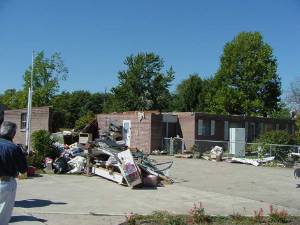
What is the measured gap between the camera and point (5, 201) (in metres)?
7.30

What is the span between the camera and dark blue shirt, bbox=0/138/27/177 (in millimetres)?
7301

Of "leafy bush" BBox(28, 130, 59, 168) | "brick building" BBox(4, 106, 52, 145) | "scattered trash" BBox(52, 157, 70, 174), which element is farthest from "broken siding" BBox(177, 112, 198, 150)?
"scattered trash" BBox(52, 157, 70, 174)

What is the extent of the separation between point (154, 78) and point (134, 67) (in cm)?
282

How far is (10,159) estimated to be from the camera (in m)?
7.36

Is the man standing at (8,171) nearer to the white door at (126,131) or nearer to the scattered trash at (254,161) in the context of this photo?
the scattered trash at (254,161)

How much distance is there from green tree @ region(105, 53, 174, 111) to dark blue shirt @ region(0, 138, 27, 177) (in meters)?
51.5

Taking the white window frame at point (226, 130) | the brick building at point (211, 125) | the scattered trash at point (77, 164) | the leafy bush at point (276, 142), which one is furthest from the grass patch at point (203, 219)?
the white window frame at point (226, 130)

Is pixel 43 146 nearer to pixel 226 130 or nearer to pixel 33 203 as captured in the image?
pixel 33 203

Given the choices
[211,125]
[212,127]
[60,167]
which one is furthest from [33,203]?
[212,127]

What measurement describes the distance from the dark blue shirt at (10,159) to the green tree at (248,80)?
4773 cm

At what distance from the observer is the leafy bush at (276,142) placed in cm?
2532

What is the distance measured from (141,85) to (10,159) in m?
52.5

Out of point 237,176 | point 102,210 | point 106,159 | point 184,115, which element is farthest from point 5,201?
point 184,115

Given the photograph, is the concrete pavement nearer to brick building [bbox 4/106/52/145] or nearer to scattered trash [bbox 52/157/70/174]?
scattered trash [bbox 52/157/70/174]
